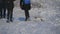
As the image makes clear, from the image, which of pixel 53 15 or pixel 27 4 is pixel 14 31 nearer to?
pixel 27 4

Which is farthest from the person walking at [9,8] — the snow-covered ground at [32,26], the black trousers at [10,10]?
the snow-covered ground at [32,26]

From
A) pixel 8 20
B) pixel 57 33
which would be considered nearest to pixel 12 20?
pixel 8 20

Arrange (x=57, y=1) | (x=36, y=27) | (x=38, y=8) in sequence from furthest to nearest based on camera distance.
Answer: (x=57, y=1)
(x=38, y=8)
(x=36, y=27)

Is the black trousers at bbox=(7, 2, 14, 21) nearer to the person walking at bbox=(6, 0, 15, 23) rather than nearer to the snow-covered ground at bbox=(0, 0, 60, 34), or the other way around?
the person walking at bbox=(6, 0, 15, 23)

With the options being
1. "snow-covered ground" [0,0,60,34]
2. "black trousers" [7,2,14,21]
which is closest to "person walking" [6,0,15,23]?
"black trousers" [7,2,14,21]

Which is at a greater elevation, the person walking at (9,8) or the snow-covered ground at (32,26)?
the person walking at (9,8)

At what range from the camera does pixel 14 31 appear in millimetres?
8508

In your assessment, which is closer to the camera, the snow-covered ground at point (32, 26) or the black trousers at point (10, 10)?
the snow-covered ground at point (32, 26)

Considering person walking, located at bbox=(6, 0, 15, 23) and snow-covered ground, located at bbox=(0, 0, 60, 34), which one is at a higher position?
person walking, located at bbox=(6, 0, 15, 23)

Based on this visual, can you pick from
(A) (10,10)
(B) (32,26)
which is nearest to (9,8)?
(A) (10,10)

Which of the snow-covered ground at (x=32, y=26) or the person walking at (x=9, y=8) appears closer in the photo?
the snow-covered ground at (x=32, y=26)

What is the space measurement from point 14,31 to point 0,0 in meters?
1.84

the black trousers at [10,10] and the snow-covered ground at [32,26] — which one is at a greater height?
the black trousers at [10,10]

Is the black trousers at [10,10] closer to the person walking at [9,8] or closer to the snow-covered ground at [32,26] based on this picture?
the person walking at [9,8]
